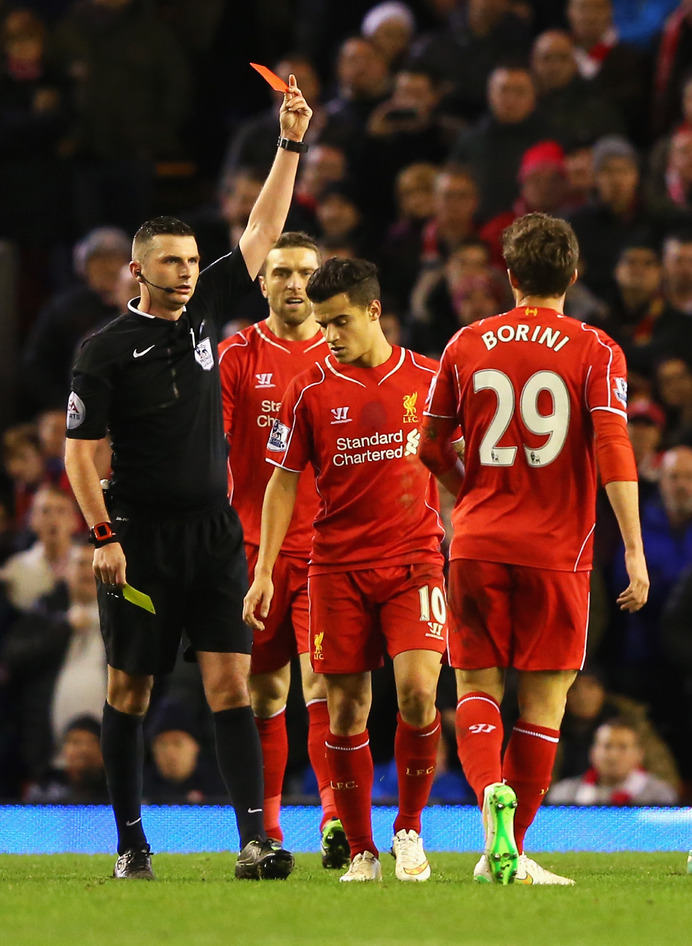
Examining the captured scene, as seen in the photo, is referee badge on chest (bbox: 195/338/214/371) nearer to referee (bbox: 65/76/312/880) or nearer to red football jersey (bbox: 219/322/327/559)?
referee (bbox: 65/76/312/880)

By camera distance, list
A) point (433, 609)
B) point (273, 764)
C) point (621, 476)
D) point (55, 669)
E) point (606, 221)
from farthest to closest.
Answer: point (606, 221) → point (55, 669) → point (273, 764) → point (433, 609) → point (621, 476)

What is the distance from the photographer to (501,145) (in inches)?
489

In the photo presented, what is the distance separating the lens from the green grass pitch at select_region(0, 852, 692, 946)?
4.57 metres

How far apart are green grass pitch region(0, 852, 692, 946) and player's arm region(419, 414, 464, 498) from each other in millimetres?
1359

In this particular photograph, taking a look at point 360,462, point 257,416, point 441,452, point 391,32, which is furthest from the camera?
point 391,32

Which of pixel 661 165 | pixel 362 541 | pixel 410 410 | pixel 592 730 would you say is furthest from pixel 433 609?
pixel 661 165

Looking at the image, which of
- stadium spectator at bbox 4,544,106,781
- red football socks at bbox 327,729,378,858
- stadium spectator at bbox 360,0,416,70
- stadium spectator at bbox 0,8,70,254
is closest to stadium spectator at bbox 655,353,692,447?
stadium spectator at bbox 4,544,106,781

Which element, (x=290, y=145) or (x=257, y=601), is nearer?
(x=257, y=601)

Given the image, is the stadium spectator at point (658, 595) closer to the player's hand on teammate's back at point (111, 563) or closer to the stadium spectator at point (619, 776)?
the stadium spectator at point (619, 776)

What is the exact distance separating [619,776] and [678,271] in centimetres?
343

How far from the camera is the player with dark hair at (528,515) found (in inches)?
228

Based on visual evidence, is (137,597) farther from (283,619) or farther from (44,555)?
(44,555)

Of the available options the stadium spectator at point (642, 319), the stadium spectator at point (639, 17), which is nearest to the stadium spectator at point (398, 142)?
the stadium spectator at point (639, 17)

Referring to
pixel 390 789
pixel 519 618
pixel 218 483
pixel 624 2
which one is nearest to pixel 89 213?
pixel 624 2
